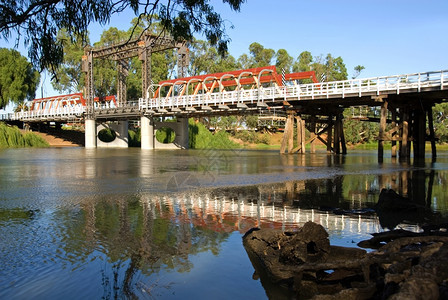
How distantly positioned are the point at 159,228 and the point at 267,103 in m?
36.3

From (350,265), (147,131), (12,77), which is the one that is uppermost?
(12,77)

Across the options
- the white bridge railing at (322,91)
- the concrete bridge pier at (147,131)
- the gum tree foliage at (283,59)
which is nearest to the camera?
the white bridge railing at (322,91)

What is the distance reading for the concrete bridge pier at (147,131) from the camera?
63.3 metres

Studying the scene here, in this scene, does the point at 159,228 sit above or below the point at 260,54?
below

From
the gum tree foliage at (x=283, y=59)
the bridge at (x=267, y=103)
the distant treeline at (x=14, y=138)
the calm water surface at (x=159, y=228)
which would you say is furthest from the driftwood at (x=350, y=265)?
the gum tree foliage at (x=283, y=59)

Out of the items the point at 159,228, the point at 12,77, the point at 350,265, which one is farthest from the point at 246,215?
the point at 12,77

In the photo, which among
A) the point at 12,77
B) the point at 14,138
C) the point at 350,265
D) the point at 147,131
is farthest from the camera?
the point at 12,77

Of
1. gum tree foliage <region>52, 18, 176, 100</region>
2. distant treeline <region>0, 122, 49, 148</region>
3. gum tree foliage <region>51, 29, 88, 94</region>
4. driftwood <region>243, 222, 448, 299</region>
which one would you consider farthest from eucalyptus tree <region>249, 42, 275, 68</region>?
driftwood <region>243, 222, 448, 299</region>

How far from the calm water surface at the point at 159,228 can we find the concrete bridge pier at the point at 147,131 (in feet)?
158

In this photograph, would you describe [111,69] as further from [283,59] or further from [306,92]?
[306,92]

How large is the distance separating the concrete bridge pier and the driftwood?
58.1 metres

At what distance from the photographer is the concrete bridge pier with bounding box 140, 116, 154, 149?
63.3 meters

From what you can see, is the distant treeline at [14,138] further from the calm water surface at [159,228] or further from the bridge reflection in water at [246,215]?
the bridge reflection in water at [246,215]

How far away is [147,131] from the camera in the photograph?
63438 mm
